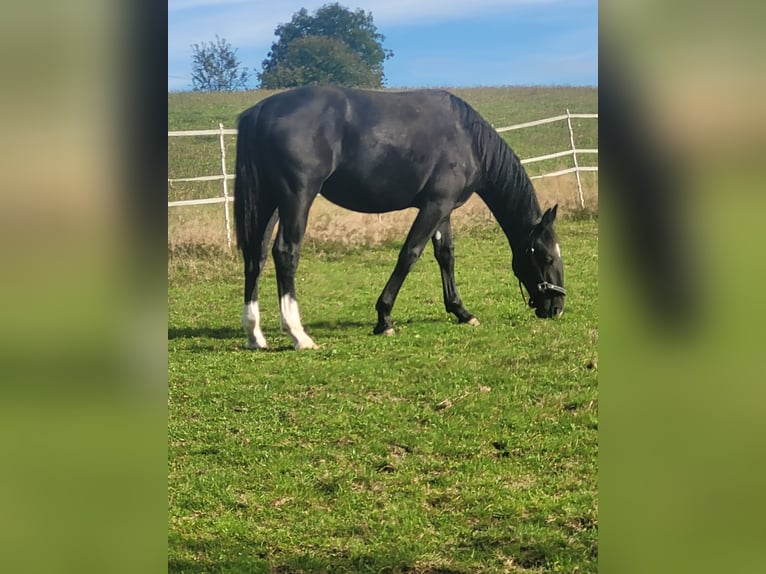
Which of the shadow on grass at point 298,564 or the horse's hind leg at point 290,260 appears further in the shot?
the horse's hind leg at point 290,260

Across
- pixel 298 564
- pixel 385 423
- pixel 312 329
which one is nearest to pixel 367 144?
pixel 312 329

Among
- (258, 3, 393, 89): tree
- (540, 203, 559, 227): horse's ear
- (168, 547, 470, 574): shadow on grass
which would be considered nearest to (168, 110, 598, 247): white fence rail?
(540, 203, 559, 227): horse's ear

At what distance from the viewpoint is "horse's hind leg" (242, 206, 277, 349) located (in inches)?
150

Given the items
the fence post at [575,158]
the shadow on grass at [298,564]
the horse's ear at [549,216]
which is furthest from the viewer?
the horse's ear at [549,216]

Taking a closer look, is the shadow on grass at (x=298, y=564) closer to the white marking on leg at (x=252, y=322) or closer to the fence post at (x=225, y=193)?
the white marking on leg at (x=252, y=322)

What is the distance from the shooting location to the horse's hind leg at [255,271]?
381 centimetres

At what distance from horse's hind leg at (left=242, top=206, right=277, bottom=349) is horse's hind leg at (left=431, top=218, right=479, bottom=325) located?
84 cm

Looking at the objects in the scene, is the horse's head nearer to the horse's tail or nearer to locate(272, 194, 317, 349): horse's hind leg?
locate(272, 194, 317, 349): horse's hind leg

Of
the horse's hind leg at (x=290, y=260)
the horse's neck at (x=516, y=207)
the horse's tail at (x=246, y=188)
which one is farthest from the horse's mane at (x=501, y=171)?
the horse's tail at (x=246, y=188)

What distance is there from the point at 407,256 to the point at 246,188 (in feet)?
2.89

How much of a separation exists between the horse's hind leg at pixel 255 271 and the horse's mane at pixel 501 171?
1.08 m
